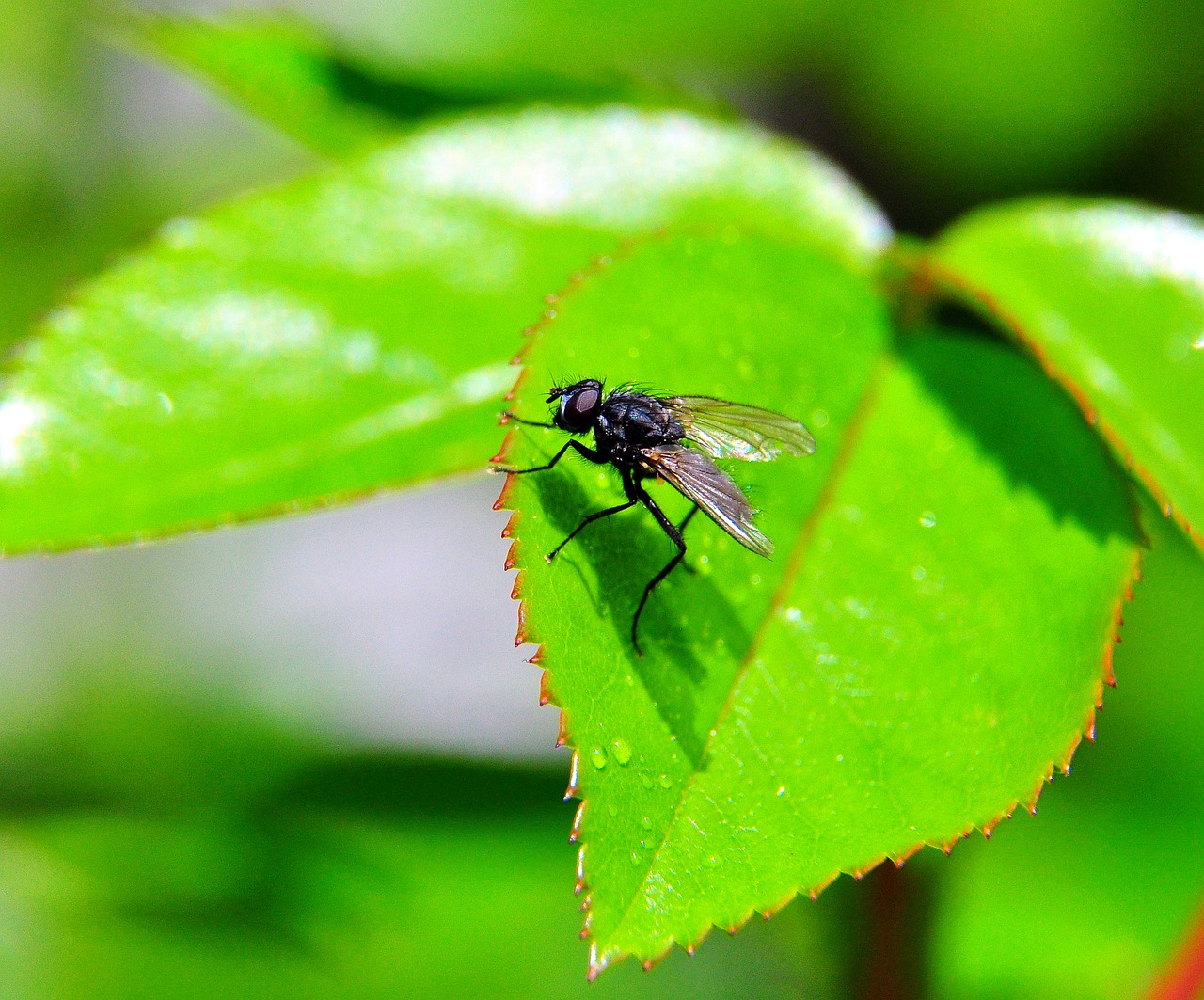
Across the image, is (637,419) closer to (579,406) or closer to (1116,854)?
(579,406)

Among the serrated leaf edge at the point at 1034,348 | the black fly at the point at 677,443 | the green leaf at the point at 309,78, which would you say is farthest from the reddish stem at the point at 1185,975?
the green leaf at the point at 309,78

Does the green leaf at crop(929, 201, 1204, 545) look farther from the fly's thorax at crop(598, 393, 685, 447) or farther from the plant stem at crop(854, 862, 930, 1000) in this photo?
the plant stem at crop(854, 862, 930, 1000)

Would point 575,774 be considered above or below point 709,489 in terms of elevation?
below

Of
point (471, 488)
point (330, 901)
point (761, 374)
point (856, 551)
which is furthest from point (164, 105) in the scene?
point (856, 551)

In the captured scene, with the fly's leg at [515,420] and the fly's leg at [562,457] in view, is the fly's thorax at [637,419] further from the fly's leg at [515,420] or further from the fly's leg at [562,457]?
the fly's leg at [515,420]

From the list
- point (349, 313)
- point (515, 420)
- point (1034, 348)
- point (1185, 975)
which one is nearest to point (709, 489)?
point (515, 420)

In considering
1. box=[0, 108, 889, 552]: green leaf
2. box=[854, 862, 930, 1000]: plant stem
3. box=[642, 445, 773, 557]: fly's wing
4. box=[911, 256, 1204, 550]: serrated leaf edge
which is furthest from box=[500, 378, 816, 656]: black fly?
box=[854, 862, 930, 1000]: plant stem

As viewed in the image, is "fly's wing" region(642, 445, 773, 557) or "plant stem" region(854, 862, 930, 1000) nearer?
"fly's wing" region(642, 445, 773, 557)

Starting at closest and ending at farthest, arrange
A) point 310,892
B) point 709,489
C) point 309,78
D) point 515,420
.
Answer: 1. point 515,420
2. point 709,489
3. point 309,78
4. point 310,892
